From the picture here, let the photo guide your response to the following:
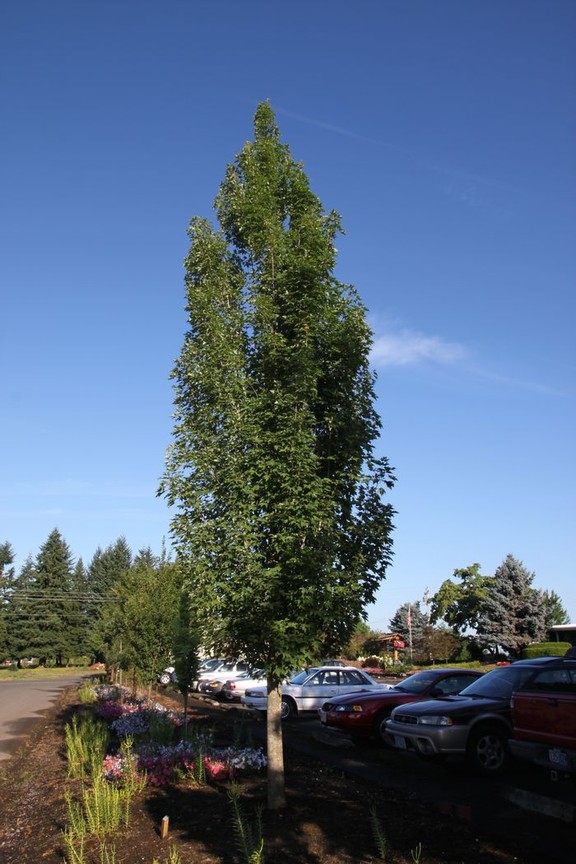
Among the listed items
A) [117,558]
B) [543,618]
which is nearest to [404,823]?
[543,618]

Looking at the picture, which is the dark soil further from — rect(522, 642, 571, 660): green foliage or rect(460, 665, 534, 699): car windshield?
rect(522, 642, 571, 660): green foliage

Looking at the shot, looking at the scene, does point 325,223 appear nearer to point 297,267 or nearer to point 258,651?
point 297,267

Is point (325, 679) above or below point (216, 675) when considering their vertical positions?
above

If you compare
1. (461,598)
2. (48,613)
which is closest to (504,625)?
(461,598)

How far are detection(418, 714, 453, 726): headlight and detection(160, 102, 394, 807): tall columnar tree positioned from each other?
321 cm

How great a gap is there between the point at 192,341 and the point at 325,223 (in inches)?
98.4

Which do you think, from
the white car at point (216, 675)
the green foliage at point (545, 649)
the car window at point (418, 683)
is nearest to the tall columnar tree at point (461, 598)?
the green foliage at point (545, 649)

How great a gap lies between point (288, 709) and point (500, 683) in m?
8.20

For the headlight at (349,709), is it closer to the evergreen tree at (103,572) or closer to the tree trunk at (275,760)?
the tree trunk at (275,760)

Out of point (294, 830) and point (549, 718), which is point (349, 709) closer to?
point (549, 718)

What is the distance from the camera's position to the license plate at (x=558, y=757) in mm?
6824

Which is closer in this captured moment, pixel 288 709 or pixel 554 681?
pixel 554 681

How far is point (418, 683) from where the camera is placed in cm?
1245

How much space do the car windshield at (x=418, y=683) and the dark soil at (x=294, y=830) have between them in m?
3.67
